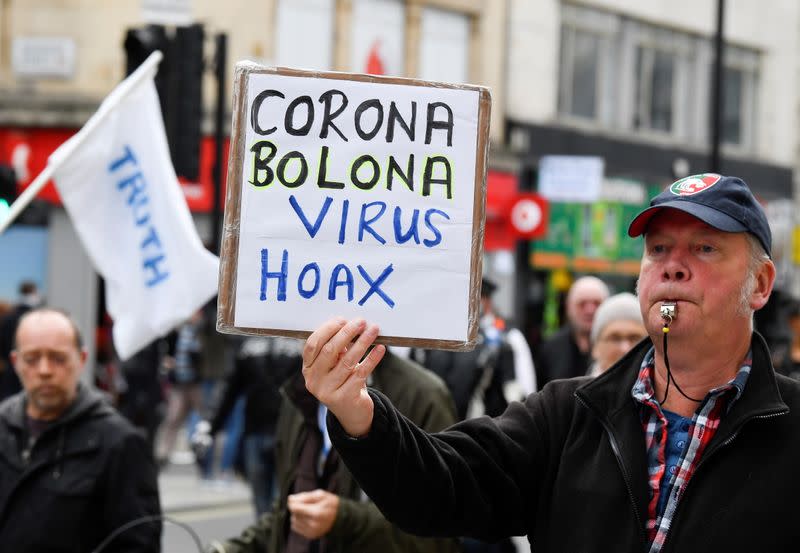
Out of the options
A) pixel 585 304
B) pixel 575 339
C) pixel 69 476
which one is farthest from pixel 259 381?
pixel 69 476

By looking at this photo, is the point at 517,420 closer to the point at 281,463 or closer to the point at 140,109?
the point at 281,463

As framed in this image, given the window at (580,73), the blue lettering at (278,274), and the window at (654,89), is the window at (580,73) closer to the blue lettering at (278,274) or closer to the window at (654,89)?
the window at (654,89)

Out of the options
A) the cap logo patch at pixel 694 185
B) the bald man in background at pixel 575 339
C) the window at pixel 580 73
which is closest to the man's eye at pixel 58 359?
the cap logo patch at pixel 694 185

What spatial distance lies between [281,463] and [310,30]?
18078 mm

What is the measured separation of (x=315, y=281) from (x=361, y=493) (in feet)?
6.71

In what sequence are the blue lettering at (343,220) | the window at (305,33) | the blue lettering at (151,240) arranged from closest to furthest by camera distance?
1. the blue lettering at (343,220)
2. the blue lettering at (151,240)
3. the window at (305,33)

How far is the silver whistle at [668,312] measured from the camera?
3240 millimetres

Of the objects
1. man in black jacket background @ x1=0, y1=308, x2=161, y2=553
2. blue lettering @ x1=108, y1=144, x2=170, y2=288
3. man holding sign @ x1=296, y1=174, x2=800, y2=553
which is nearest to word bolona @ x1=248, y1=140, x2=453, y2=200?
man holding sign @ x1=296, y1=174, x2=800, y2=553

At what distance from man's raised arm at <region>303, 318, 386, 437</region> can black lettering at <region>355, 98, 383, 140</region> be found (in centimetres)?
47

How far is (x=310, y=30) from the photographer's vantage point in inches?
902

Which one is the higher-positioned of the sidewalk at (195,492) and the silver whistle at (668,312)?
the silver whistle at (668,312)

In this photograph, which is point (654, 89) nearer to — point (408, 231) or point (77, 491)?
point (77, 491)

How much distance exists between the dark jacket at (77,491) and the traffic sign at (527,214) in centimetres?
2042

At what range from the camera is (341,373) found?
3.13 meters
